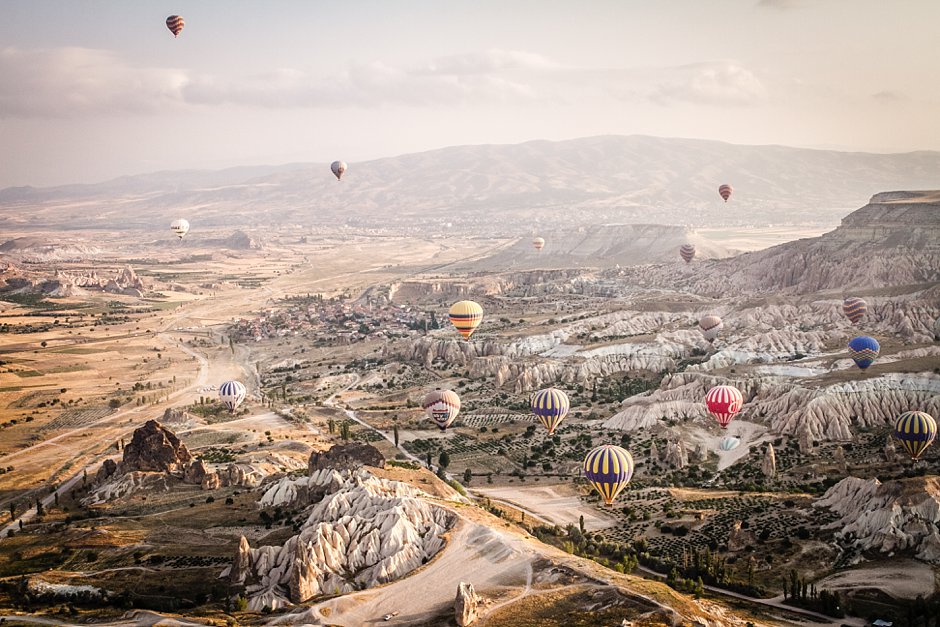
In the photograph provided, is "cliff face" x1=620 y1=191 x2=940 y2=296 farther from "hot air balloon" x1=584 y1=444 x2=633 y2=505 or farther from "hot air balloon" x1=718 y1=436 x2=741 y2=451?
"hot air balloon" x1=584 y1=444 x2=633 y2=505

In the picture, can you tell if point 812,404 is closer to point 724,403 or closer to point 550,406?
point 724,403

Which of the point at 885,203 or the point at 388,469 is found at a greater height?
the point at 885,203

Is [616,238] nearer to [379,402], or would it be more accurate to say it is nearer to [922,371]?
[379,402]

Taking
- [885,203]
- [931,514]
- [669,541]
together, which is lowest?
[669,541]

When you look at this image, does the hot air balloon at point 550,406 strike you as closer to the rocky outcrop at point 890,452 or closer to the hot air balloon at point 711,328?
the rocky outcrop at point 890,452

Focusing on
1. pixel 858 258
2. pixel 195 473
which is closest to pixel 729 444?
pixel 195 473

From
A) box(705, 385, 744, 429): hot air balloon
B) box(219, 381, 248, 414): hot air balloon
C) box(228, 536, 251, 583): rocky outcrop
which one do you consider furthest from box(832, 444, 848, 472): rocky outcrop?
box(219, 381, 248, 414): hot air balloon

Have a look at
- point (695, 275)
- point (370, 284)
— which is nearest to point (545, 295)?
point (695, 275)
